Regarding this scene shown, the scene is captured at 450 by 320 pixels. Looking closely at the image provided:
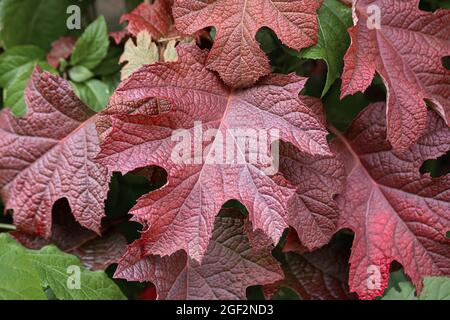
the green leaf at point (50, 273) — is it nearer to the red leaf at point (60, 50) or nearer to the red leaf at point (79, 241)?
the red leaf at point (79, 241)

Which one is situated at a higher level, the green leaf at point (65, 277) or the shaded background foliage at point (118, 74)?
the shaded background foliage at point (118, 74)

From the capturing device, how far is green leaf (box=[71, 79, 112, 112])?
128 centimetres

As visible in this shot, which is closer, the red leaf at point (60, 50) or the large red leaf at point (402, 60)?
the large red leaf at point (402, 60)

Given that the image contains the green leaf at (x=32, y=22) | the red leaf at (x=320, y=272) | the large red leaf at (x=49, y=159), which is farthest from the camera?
the green leaf at (x=32, y=22)

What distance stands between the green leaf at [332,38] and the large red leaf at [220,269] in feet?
0.96

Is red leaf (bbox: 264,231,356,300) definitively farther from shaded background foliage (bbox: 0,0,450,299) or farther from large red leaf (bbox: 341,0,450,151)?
large red leaf (bbox: 341,0,450,151)

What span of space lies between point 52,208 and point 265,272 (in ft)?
1.41

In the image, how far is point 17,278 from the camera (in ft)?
3.03

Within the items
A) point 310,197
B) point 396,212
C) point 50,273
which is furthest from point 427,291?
point 50,273

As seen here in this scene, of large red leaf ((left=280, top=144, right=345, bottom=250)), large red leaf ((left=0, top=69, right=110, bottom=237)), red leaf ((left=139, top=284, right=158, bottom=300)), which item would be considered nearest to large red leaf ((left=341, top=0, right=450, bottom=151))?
large red leaf ((left=280, top=144, right=345, bottom=250))

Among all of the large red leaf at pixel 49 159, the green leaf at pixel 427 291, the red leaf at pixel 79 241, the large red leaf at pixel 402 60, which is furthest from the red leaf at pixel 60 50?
the green leaf at pixel 427 291

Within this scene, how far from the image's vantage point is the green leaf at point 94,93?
1.28 m

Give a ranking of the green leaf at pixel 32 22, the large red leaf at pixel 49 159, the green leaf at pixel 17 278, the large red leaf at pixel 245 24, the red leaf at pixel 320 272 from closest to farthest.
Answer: the green leaf at pixel 17 278 → the large red leaf at pixel 245 24 → the large red leaf at pixel 49 159 → the red leaf at pixel 320 272 → the green leaf at pixel 32 22

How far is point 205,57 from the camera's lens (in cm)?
106
